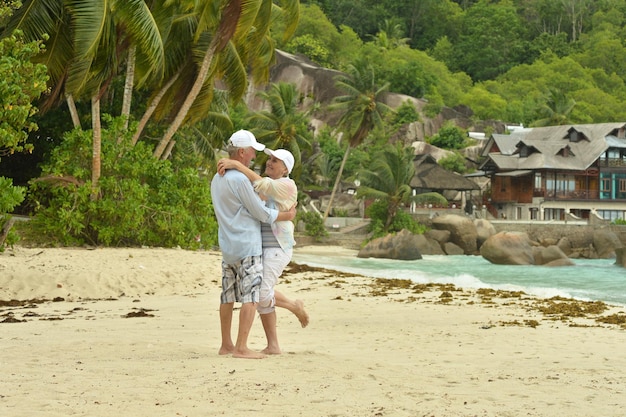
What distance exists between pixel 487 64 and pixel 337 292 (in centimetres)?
8753

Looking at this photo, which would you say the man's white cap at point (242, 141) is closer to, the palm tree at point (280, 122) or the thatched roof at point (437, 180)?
the palm tree at point (280, 122)

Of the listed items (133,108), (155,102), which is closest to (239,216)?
(155,102)

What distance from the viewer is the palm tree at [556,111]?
234 feet

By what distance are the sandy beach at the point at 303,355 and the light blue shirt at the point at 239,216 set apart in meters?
0.87

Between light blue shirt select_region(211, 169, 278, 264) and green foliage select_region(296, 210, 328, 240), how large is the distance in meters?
38.7

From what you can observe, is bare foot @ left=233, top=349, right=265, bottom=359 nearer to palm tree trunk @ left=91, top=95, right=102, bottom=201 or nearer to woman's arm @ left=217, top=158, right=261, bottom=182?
woman's arm @ left=217, top=158, right=261, bottom=182

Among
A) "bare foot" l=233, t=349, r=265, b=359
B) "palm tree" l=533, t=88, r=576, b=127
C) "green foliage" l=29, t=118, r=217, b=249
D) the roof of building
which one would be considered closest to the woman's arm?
"bare foot" l=233, t=349, r=265, b=359

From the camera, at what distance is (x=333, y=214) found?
53.7m

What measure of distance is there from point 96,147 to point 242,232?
45.7ft

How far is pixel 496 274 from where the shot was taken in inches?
1198

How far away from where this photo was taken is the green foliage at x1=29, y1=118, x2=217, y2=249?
63.3 ft

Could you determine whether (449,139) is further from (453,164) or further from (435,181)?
(435,181)

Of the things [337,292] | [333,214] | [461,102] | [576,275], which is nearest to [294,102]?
[333,214]

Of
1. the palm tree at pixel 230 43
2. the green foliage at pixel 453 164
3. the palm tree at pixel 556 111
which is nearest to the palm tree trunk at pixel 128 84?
the palm tree at pixel 230 43
